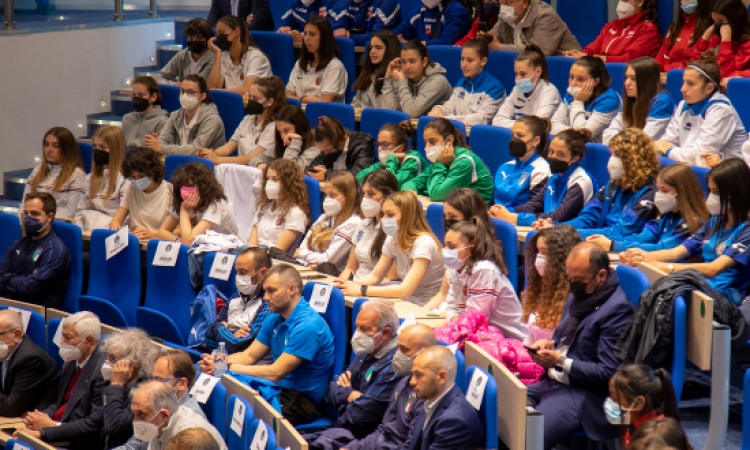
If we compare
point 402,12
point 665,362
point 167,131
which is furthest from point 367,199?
point 402,12

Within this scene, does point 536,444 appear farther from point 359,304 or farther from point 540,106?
point 540,106

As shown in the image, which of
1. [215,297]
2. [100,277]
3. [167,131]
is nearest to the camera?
[215,297]

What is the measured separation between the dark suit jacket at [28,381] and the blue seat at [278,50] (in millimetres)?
3528

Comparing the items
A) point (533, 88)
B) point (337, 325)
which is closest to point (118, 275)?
point (337, 325)

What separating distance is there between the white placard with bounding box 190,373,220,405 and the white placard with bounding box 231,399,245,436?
239 mm

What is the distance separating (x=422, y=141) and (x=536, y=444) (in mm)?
3079

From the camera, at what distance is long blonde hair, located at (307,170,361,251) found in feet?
18.1

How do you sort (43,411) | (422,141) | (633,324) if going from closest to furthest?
(633,324) < (43,411) < (422,141)

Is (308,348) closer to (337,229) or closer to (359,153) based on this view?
(337,229)

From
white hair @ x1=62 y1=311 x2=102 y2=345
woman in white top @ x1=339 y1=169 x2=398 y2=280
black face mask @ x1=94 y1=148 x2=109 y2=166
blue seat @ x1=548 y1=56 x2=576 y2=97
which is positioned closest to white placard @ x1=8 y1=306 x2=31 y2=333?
white hair @ x1=62 y1=311 x2=102 y2=345

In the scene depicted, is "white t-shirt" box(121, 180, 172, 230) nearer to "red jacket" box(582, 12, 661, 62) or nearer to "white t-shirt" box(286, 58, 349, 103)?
"white t-shirt" box(286, 58, 349, 103)

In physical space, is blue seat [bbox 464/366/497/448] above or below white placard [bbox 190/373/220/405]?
above

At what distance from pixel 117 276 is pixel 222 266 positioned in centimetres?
89

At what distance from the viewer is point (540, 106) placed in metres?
6.17
